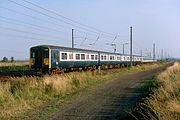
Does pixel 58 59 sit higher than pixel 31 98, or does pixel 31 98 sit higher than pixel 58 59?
pixel 58 59

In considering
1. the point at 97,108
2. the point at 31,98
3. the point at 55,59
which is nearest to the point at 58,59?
the point at 55,59

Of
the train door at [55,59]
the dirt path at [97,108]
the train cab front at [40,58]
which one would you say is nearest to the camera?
the dirt path at [97,108]

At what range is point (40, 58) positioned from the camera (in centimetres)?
3130

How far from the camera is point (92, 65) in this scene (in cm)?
4316

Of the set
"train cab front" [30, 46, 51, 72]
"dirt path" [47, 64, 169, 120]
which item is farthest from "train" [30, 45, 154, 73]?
"dirt path" [47, 64, 169, 120]

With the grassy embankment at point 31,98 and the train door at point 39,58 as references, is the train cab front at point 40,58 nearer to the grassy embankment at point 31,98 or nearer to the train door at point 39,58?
the train door at point 39,58

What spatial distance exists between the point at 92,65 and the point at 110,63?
1110cm

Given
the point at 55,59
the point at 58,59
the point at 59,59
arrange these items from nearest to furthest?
1. the point at 55,59
2. the point at 58,59
3. the point at 59,59

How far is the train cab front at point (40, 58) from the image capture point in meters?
30.6

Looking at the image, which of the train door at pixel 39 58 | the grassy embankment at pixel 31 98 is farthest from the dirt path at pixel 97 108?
the train door at pixel 39 58

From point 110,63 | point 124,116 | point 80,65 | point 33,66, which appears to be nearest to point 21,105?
point 124,116

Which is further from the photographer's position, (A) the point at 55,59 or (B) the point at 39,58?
(B) the point at 39,58

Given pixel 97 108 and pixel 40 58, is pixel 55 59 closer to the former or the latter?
pixel 40 58

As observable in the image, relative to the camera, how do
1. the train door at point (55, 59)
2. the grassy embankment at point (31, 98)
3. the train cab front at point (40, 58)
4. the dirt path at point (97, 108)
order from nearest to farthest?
the dirt path at point (97, 108)
the grassy embankment at point (31, 98)
the train cab front at point (40, 58)
the train door at point (55, 59)
